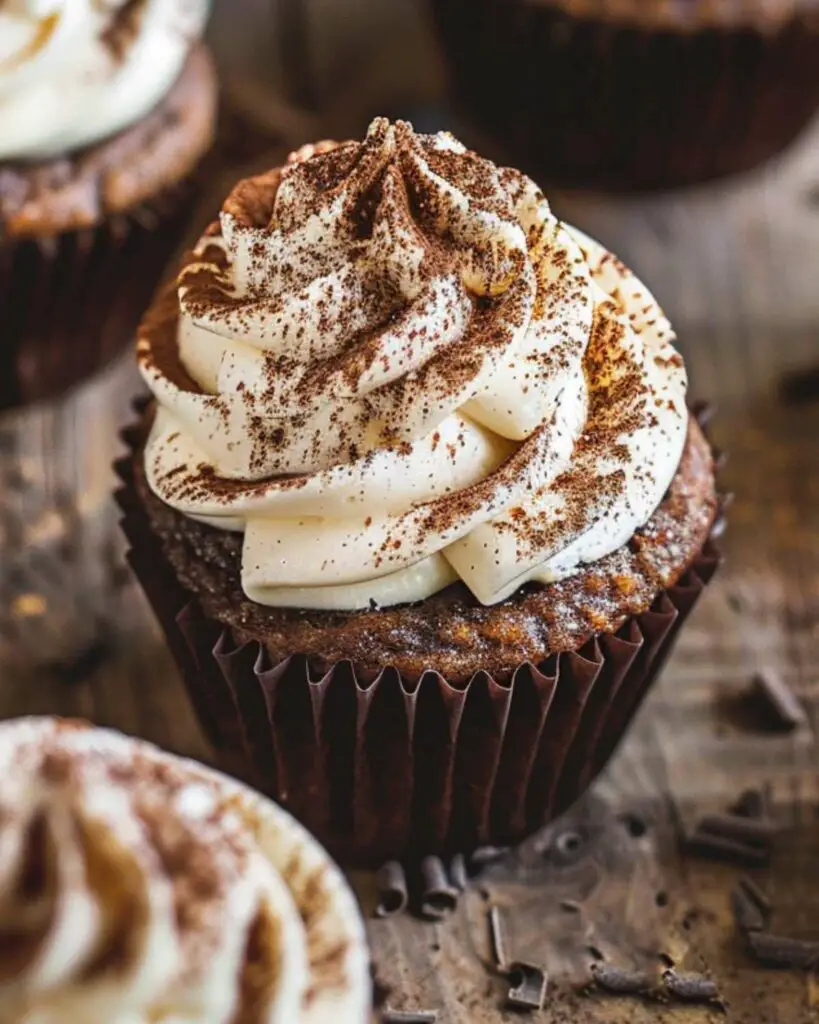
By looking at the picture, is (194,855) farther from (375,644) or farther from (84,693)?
(84,693)

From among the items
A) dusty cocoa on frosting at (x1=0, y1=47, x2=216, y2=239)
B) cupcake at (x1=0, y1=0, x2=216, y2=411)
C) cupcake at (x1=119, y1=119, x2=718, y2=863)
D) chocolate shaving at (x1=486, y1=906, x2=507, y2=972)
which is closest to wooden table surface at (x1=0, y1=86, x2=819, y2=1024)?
chocolate shaving at (x1=486, y1=906, x2=507, y2=972)

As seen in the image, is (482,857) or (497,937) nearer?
(497,937)

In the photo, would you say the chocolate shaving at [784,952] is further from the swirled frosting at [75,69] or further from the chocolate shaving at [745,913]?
the swirled frosting at [75,69]

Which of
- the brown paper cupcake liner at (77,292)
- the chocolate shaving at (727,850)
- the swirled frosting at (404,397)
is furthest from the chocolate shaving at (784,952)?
the brown paper cupcake liner at (77,292)

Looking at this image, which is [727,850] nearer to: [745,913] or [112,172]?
[745,913]

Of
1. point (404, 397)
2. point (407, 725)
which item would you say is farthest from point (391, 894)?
point (404, 397)

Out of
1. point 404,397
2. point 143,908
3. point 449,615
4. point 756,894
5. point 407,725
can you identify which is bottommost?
point 756,894

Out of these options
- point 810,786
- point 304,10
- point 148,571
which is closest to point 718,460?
point 810,786
